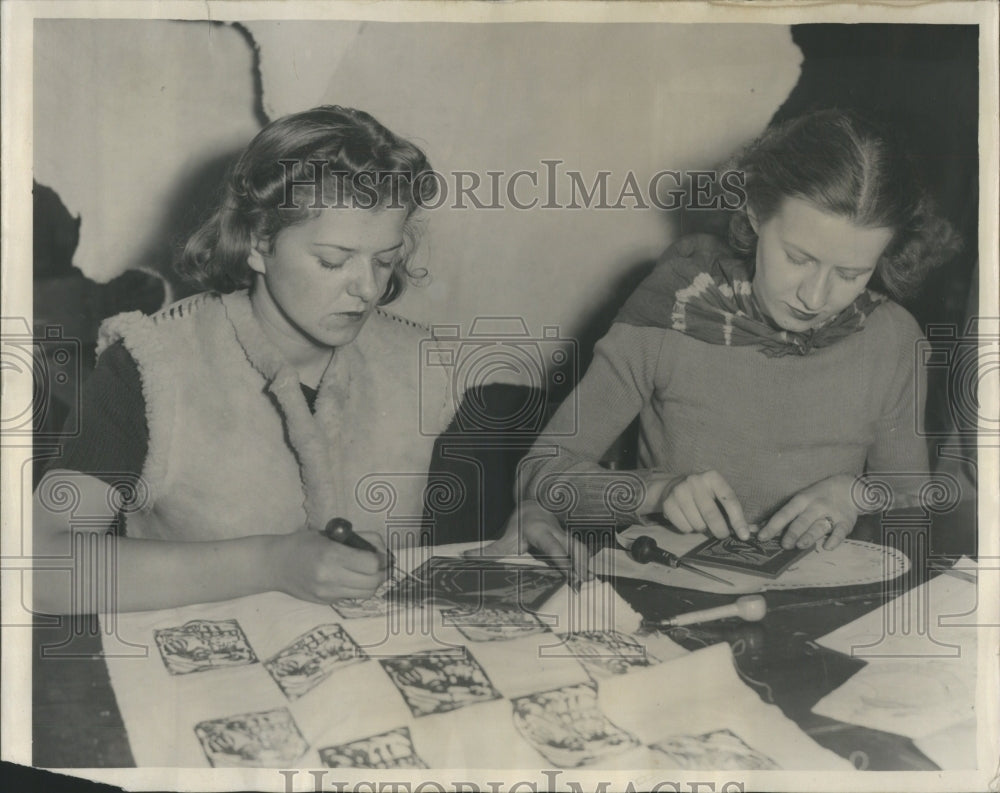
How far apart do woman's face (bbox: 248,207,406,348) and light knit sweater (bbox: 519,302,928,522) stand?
430 mm

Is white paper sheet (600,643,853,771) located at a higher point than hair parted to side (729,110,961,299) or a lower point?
lower

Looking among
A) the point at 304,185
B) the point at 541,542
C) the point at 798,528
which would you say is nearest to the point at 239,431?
the point at 304,185

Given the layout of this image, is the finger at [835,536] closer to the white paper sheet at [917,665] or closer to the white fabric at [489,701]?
the white paper sheet at [917,665]

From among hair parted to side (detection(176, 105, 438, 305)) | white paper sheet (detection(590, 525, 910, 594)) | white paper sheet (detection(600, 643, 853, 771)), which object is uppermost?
hair parted to side (detection(176, 105, 438, 305))

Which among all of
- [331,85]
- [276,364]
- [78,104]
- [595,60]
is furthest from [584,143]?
[78,104]

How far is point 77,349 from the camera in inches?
71.9

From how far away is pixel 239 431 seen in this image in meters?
1.80

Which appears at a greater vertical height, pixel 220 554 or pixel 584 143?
pixel 584 143

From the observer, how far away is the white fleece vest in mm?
1796

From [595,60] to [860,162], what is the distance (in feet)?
1.73

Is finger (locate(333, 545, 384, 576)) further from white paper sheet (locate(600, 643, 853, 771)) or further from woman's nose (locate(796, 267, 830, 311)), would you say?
woman's nose (locate(796, 267, 830, 311))

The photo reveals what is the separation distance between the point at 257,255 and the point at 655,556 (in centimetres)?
93

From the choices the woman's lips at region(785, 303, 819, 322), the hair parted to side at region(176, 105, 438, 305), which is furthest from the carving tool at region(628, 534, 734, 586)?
the hair parted to side at region(176, 105, 438, 305)

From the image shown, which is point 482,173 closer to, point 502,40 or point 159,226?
point 502,40
